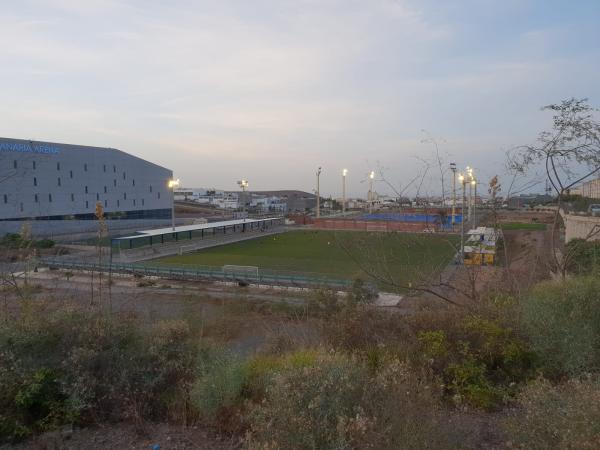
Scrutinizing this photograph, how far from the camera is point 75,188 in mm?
46156

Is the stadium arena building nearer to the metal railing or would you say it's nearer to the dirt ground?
the metal railing

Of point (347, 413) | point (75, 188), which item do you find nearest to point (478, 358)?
point (347, 413)

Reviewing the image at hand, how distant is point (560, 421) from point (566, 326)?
8.73 ft

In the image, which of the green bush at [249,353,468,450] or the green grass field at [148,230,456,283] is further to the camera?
the green grass field at [148,230,456,283]

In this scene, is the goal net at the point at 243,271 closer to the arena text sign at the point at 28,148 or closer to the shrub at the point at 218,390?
the shrub at the point at 218,390

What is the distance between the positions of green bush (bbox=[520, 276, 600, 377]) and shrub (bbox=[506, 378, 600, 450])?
66.6 inches

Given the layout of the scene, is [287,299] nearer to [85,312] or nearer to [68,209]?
[85,312]

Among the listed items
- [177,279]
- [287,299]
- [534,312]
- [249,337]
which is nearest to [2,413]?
[534,312]

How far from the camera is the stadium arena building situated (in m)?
39.1

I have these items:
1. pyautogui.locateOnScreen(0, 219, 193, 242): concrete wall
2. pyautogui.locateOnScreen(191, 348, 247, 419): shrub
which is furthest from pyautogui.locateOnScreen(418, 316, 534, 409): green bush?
pyautogui.locateOnScreen(0, 219, 193, 242): concrete wall

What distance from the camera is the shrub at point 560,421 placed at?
2.88m

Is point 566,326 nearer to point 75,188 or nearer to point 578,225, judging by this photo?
point 578,225

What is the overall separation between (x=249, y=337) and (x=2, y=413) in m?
9.14

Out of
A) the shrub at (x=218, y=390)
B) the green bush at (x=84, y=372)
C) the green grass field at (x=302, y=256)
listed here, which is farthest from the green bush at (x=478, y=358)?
the green grass field at (x=302, y=256)
